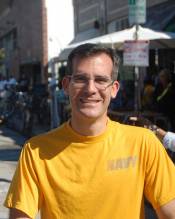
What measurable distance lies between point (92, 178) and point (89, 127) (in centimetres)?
21

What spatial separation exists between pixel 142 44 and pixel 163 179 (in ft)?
24.0

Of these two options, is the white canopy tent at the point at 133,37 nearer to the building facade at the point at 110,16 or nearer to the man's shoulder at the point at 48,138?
the building facade at the point at 110,16

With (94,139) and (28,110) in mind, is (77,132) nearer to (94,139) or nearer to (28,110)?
(94,139)

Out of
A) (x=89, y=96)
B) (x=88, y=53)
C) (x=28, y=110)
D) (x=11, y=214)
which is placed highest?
(x=88, y=53)

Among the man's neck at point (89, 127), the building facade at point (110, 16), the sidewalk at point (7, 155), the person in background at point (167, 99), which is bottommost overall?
the sidewalk at point (7, 155)

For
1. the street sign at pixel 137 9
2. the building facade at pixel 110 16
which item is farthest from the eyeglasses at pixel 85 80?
the building facade at pixel 110 16

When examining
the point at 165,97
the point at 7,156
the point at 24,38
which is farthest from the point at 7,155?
the point at 24,38

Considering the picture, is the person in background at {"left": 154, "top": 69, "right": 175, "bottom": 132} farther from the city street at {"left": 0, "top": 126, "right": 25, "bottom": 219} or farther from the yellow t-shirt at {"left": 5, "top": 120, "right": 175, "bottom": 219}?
the yellow t-shirt at {"left": 5, "top": 120, "right": 175, "bottom": 219}

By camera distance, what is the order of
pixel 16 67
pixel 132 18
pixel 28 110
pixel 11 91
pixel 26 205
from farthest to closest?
pixel 16 67
pixel 11 91
pixel 28 110
pixel 132 18
pixel 26 205

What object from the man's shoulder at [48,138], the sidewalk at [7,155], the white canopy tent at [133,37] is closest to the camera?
the man's shoulder at [48,138]

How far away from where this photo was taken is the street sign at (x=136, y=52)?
9.66 metres

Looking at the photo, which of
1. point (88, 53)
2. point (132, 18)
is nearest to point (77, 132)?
point (88, 53)

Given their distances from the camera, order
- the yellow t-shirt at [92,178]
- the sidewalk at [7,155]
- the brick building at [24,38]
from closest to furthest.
A: the yellow t-shirt at [92,178] < the sidewalk at [7,155] < the brick building at [24,38]

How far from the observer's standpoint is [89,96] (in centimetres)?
248
